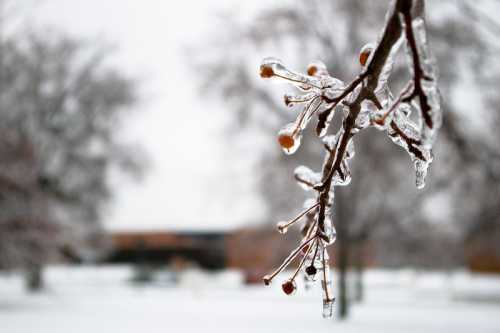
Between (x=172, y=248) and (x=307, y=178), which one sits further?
(x=172, y=248)

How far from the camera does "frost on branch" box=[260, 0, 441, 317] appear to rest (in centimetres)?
87

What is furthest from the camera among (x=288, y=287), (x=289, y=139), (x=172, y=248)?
(x=172, y=248)

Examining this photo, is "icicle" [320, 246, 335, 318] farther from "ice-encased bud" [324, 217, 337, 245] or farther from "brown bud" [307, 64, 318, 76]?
"brown bud" [307, 64, 318, 76]

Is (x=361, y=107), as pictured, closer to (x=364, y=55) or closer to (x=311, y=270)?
(x=364, y=55)

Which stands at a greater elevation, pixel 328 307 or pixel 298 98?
pixel 298 98

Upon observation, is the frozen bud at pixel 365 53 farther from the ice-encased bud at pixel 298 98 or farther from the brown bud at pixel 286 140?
the brown bud at pixel 286 140

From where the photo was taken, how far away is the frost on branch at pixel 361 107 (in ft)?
2.87

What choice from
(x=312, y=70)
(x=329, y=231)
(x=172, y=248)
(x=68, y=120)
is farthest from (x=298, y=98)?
(x=172, y=248)

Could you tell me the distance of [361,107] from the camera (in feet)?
3.46

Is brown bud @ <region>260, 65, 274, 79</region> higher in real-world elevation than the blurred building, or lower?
lower

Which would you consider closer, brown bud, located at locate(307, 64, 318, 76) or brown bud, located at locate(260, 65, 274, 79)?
brown bud, located at locate(260, 65, 274, 79)

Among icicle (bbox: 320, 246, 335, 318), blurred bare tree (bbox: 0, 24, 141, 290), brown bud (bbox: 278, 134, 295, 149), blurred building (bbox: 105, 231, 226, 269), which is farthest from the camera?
blurred building (bbox: 105, 231, 226, 269)

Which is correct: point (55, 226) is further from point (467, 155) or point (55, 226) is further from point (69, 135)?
point (467, 155)

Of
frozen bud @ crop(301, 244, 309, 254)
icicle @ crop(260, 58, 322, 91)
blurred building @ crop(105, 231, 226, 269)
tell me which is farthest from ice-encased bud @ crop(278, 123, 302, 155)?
blurred building @ crop(105, 231, 226, 269)
